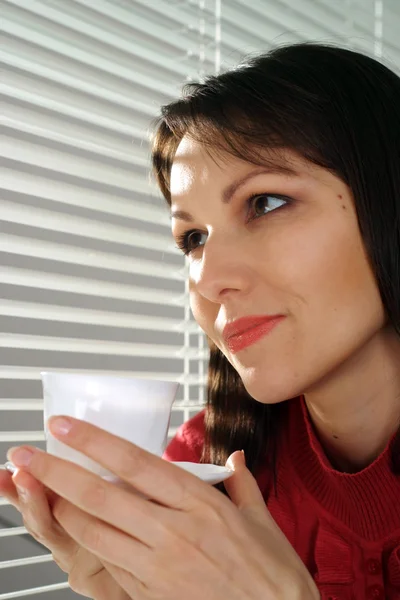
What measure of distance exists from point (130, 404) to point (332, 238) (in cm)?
44

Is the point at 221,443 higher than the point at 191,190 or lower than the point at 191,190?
lower

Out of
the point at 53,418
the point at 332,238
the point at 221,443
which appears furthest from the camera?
the point at 221,443

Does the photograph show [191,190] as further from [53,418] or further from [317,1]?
[317,1]

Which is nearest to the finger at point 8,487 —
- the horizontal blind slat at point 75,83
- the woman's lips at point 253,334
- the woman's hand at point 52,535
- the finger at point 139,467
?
the woman's hand at point 52,535

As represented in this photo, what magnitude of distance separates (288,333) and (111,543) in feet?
1.41

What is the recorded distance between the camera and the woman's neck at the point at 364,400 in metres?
1.16

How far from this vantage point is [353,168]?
3.39ft

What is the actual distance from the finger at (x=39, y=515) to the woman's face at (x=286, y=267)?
332 millimetres

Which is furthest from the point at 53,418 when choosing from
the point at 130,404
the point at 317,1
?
the point at 317,1

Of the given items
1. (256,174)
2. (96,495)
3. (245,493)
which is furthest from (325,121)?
(96,495)

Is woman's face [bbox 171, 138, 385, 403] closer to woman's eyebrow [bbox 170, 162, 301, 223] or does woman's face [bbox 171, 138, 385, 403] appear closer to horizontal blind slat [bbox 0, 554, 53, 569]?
woman's eyebrow [bbox 170, 162, 301, 223]

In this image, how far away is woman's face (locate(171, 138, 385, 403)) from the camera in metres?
0.98

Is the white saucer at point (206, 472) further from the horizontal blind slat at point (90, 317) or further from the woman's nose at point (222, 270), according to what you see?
the horizontal blind slat at point (90, 317)

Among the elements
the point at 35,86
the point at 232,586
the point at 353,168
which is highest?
the point at 35,86
